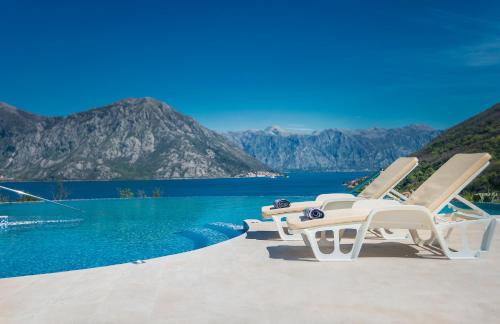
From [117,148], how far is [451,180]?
129923 millimetres

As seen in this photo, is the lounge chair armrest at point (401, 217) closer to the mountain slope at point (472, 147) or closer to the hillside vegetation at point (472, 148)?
the hillside vegetation at point (472, 148)

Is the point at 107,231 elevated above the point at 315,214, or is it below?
below

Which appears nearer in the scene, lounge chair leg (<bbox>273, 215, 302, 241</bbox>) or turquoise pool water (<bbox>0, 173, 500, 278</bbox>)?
lounge chair leg (<bbox>273, 215, 302, 241</bbox>)

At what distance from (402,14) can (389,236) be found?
3527cm

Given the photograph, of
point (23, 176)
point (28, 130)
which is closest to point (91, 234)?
point (23, 176)

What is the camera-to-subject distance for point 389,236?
761 centimetres

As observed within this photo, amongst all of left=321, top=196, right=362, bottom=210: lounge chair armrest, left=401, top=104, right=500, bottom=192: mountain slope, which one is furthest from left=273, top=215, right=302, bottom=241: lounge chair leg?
left=401, top=104, right=500, bottom=192: mountain slope

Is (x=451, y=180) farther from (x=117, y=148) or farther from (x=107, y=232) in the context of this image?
(x=117, y=148)

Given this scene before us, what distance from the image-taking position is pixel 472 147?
1446 inches

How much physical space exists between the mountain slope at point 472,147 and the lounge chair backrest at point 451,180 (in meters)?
20.0

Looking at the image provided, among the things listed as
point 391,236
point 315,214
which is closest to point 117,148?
point 391,236

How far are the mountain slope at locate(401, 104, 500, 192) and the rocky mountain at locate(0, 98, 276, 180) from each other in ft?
285

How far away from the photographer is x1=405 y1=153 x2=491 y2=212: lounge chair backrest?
572cm

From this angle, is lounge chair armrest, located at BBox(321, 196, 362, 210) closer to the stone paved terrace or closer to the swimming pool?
the stone paved terrace
